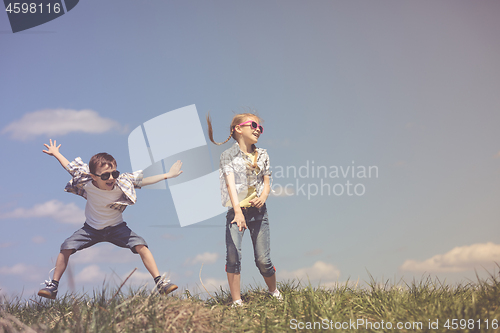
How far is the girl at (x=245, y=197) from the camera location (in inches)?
199

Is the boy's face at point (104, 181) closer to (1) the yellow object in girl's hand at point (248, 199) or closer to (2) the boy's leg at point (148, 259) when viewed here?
(2) the boy's leg at point (148, 259)

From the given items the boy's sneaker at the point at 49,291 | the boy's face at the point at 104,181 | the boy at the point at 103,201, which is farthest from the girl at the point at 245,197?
the boy's sneaker at the point at 49,291

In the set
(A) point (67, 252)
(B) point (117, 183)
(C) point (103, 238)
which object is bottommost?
(A) point (67, 252)

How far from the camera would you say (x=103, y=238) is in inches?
223

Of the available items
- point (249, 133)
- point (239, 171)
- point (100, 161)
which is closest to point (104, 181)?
point (100, 161)

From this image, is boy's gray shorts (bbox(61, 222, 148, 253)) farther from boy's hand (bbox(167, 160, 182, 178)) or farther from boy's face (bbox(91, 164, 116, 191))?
boy's hand (bbox(167, 160, 182, 178))

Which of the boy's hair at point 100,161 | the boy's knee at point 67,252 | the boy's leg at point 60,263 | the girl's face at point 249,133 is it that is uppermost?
the girl's face at point 249,133

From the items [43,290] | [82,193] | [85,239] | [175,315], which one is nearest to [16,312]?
[43,290]

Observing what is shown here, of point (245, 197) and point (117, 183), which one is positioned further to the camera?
point (117, 183)

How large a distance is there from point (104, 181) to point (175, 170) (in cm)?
106

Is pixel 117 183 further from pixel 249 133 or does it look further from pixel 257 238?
pixel 257 238

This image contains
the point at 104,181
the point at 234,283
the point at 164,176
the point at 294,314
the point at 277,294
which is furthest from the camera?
the point at 164,176

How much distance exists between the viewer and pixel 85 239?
5.58 m

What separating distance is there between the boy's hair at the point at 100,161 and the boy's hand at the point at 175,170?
84 centimetres
